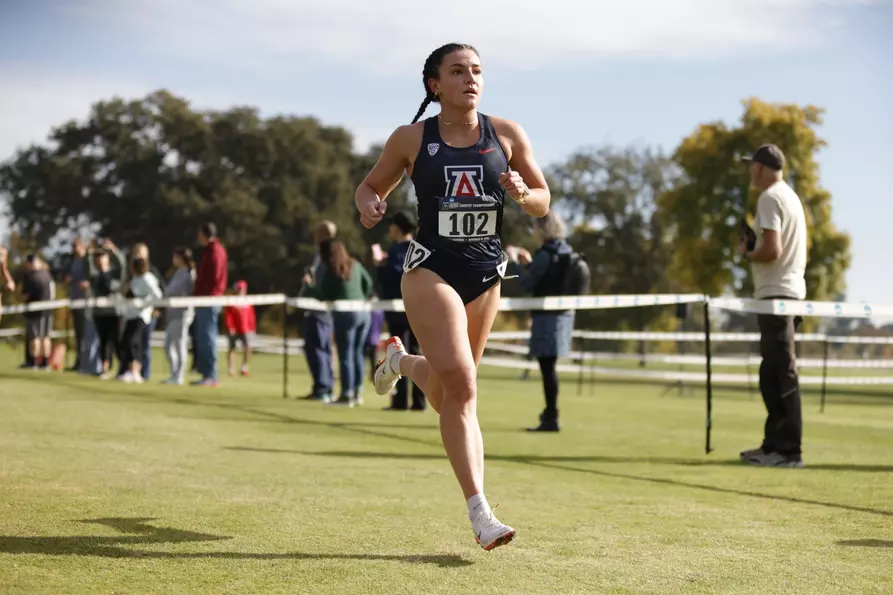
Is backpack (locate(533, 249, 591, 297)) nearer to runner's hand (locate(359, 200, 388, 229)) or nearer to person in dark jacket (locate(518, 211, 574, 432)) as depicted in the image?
person in dark jacket (locate(518, 211, 574, 432))

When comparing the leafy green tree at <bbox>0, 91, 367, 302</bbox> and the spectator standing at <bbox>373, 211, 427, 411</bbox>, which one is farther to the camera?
the leafy green tree at <bbox>0, 91, 367, 302</bbox>

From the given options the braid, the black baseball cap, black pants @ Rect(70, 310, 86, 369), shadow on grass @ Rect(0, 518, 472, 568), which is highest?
the black baseball cap

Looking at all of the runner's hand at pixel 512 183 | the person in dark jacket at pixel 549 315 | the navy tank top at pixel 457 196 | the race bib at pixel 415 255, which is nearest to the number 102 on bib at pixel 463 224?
the navy tank top at pixel 457 196

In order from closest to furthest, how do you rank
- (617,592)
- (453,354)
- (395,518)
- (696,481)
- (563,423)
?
(617,592), (453,354), (395,518), (696,481), (563,423)

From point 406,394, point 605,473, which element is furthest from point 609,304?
point 406,394

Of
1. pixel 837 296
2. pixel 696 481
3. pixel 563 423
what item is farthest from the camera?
pixel 837 296

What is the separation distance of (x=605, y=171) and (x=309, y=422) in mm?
60748

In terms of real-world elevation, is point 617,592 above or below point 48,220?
below

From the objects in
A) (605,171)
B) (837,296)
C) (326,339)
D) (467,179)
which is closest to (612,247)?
(605,171)

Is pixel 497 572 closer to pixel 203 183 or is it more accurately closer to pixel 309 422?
pixel 309 422

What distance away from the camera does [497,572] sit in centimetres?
497

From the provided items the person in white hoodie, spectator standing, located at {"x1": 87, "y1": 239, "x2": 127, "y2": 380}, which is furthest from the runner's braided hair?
spectator standing, located at {"x1": 87, "y1": 239, "x2": 127, "y2": 380}

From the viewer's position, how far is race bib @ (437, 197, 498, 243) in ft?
18.6

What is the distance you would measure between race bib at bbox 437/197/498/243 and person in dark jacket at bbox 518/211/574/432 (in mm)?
6696
